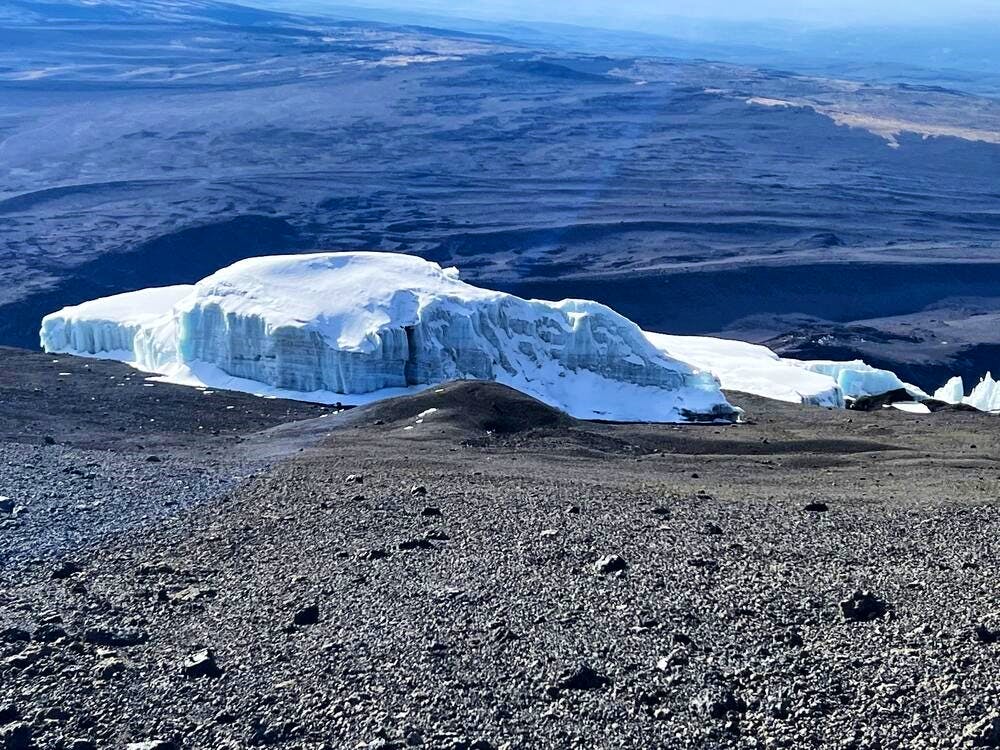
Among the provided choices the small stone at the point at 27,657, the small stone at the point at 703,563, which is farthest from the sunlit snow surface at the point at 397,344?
the small stone at the point at 27,657

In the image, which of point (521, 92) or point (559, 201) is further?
point (521, 92)

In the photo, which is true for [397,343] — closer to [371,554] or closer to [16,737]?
[371,554]

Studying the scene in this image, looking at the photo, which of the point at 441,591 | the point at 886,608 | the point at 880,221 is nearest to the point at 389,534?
the point at 441,591

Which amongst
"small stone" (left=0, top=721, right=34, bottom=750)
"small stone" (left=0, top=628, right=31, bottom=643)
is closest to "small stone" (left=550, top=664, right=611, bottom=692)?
"small stone" (left=0, top=721, right=34, bottom=750)

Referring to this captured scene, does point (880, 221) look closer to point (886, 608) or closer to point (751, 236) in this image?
point (751, 236)

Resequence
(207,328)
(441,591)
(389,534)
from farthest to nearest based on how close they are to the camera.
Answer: (207,328)
(389,534)
(441,591)

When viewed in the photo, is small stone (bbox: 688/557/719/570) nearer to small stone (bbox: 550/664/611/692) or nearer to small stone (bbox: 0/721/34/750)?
small stone (bbox: 550/664/611/692)

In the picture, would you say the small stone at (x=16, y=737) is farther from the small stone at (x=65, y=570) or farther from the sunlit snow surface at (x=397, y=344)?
the sunlit snow surface at (x=397, y=344)

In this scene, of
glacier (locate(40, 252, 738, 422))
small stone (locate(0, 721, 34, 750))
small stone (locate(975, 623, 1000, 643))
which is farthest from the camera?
glacier (locate(40, 252, 738, 422))
